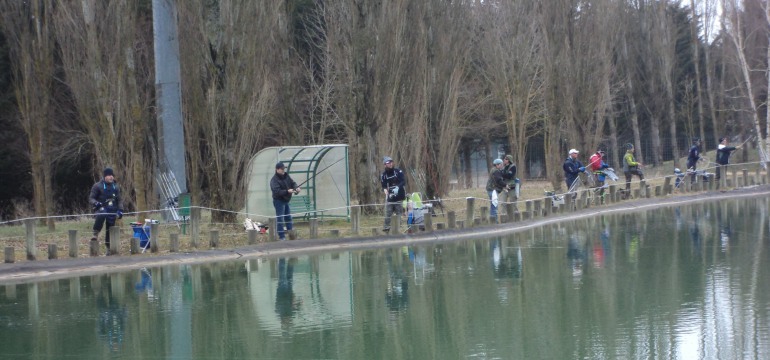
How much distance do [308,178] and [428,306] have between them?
1689 centimetres

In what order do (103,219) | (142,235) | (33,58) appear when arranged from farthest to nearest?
1. (33,58)
2. (142,235)
3. (103,219)

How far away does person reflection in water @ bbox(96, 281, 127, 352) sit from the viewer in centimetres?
1357

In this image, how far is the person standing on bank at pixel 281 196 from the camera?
26.7 m

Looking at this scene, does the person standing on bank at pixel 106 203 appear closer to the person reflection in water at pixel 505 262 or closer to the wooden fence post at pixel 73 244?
the wooden fence post at pixel 73 244

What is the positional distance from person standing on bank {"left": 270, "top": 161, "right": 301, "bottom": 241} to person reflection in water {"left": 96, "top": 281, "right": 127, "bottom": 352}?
816 cm

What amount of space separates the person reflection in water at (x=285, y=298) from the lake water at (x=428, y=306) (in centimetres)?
5

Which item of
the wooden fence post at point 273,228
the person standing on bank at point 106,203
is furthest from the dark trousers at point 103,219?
the wooden fence post at point 273,228

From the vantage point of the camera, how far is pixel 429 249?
2516 centimetres

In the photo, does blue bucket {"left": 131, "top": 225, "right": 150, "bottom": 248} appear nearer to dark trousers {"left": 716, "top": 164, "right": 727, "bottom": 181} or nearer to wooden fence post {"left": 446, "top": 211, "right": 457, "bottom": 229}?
wooden fence post {"left": 446, "top": 211, "right": 457, "bottom": 229}

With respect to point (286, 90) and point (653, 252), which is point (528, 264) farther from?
point (286, 90)

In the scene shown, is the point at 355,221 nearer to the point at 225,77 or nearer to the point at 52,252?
Answer: the point at 225,77

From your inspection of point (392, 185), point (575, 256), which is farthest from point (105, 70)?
point (575, 256)

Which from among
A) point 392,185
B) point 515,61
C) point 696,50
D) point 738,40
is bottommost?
point 392,185

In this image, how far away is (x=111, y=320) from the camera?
15320 millimetres
